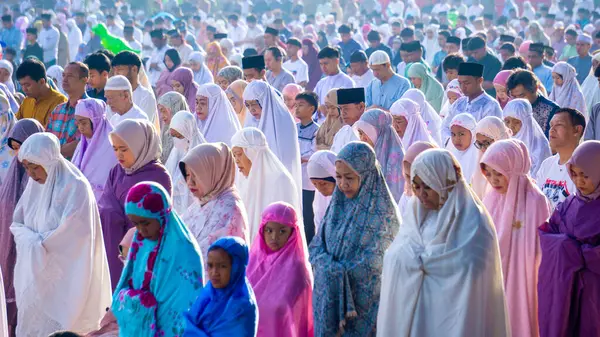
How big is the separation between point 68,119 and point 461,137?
10.0ft

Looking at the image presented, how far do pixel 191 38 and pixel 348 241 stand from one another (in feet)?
53.7

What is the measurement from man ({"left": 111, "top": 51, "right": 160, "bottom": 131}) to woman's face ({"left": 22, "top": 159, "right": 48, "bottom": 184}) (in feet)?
10.9

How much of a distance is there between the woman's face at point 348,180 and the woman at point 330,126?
10.8 ft

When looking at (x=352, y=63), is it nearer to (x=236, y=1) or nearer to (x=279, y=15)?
(x=279, y=15)

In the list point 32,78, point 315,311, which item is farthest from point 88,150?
point 315,311

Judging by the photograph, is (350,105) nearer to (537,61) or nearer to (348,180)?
(348,180)

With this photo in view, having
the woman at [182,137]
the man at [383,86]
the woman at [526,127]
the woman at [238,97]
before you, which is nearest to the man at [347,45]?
the man at [383,86]

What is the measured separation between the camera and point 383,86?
1098 cm

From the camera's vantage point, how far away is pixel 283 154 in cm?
844

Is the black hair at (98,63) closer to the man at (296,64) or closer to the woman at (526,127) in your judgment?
the woman at (526,127)

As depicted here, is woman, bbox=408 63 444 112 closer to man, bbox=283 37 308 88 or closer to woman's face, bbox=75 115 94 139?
man, bbox=283 37 308 88

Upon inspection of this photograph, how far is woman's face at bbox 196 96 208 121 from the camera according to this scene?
9.17 m

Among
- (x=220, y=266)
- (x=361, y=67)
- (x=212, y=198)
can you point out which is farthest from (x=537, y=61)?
(x=220, y=266)

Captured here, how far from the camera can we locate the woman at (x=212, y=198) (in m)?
5.40
